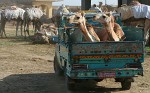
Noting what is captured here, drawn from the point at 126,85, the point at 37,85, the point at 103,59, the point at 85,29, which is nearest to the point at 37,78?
the point at 37,85

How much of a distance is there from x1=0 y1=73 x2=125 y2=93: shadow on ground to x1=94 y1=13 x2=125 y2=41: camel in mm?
1364

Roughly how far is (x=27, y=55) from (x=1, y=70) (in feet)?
14.9

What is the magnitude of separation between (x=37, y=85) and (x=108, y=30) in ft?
8.56

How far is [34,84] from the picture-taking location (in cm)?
1195

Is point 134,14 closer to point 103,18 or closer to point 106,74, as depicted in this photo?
point 103,18

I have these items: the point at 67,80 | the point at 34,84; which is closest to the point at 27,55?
the point at 34,84

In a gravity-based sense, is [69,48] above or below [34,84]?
above

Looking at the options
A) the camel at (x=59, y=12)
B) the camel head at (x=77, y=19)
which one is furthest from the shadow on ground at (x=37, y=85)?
the camel at (x=59, y=12)

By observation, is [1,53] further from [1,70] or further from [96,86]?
[96,86]

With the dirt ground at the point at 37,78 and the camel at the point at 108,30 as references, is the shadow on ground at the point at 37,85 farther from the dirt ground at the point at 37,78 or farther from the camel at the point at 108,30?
the camel at the point at 108,30

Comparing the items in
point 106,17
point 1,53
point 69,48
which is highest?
point 106,17

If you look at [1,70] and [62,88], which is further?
[1,70]

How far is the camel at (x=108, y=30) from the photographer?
34.3 feet

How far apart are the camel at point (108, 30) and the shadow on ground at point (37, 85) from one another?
1.36 metres
